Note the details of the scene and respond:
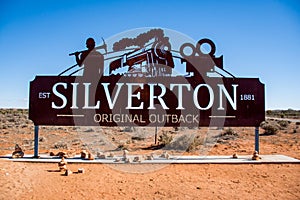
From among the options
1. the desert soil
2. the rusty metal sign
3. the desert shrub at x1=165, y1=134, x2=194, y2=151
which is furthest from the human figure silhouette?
the desert shrub at x1=165, y1=134, x2=194, y2=151

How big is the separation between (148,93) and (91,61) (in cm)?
242

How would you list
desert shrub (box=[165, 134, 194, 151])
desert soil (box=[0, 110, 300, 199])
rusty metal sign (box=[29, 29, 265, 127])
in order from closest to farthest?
desert soil (box=[0, 110, 300, 199])
rusty metal sign (box=[29, 29, 265, 127])
desert shrub (box=[165, 134, 194, 151])

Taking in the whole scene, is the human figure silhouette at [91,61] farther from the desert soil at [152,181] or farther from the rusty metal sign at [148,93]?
the desert soil at [152,181]

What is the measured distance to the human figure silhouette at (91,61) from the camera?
35.1ft

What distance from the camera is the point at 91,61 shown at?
35.3ft

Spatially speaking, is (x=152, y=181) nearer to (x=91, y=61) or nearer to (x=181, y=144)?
(x=91, y=61)

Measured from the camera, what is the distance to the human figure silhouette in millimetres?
10688

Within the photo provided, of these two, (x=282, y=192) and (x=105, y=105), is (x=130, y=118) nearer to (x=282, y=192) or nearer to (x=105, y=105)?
(x=105, y=105)

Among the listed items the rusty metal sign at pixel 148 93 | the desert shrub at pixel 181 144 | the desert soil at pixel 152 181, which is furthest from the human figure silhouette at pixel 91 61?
the desert shrub at pixel 181 144

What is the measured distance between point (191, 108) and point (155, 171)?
Result: 117 inches

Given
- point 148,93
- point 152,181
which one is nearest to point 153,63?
point 148,93

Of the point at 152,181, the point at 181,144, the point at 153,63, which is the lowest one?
the point at 152,181

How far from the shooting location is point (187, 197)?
247 inches

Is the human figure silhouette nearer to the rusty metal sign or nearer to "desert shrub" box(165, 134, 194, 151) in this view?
the rusty metal sign
